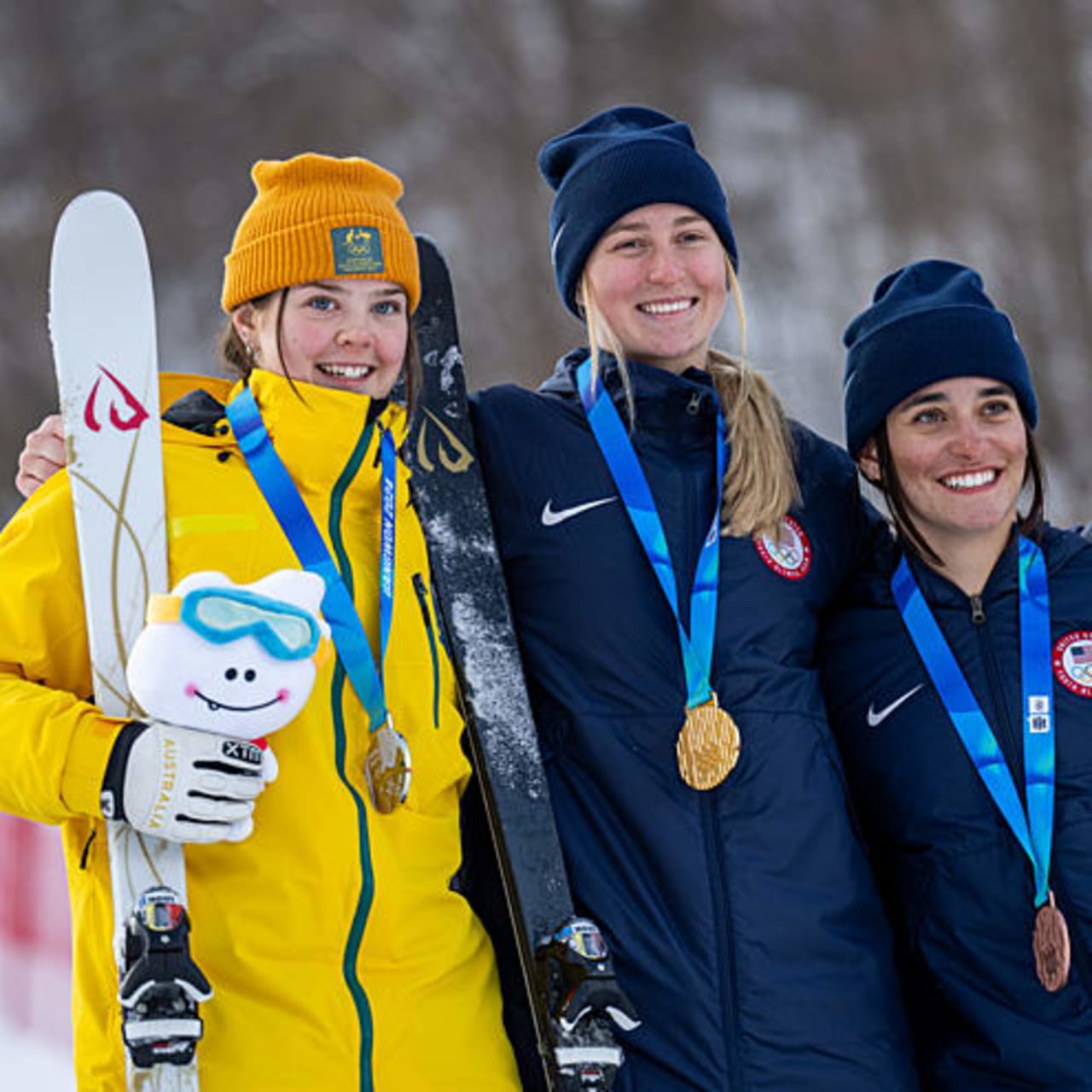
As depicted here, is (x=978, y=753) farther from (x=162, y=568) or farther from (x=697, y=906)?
(x=162, y=568)

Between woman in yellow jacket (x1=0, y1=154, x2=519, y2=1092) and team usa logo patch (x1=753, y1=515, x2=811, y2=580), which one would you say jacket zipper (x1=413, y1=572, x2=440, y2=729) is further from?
team usa logo patch (x1=753, y1=515, x2=811, y2=580)

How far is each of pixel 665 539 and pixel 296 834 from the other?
0.63 metres

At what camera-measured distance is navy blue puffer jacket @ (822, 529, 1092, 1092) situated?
2004 millimetres

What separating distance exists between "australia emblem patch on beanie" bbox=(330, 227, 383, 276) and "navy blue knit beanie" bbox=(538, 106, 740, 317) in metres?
0.40

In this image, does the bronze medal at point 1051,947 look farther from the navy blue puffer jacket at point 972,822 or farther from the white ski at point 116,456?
the white ski at point 116,456

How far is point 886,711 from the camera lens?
2168 millimetres

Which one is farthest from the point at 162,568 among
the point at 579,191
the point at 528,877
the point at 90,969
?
the point at 579,191

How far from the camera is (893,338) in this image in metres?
2.31

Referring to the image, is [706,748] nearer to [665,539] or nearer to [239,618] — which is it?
[665,539]

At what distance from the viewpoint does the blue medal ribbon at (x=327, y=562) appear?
178cm

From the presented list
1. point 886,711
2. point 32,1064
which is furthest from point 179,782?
point 32,1064

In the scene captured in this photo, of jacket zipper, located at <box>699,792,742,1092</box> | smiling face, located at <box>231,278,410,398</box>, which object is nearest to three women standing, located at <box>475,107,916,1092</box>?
jacket zipper, located at <box>699,792,742,1092</box>

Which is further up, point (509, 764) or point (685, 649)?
point (685, 649)

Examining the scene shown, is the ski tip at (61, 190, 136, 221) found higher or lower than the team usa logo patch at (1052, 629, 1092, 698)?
higher
